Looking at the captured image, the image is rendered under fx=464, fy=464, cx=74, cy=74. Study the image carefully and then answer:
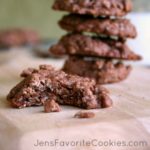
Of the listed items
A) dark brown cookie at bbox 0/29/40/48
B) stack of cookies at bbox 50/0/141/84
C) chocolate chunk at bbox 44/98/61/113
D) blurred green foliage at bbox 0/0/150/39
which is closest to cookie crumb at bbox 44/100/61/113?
chocolate chunk at bbox 44/98/61/113

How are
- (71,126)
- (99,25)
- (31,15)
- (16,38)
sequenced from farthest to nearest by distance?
(31,15)
(16,38)
(99,25)
(71,126)

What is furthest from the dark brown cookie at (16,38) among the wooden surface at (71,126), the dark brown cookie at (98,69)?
the wooden surface at (71,126)

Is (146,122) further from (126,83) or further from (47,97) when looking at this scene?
(126,83)

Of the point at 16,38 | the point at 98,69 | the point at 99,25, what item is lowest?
the point at 16,38

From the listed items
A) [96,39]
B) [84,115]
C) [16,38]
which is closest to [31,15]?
[16,38]

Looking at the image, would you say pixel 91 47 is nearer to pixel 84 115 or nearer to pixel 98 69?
pixel 98 69
